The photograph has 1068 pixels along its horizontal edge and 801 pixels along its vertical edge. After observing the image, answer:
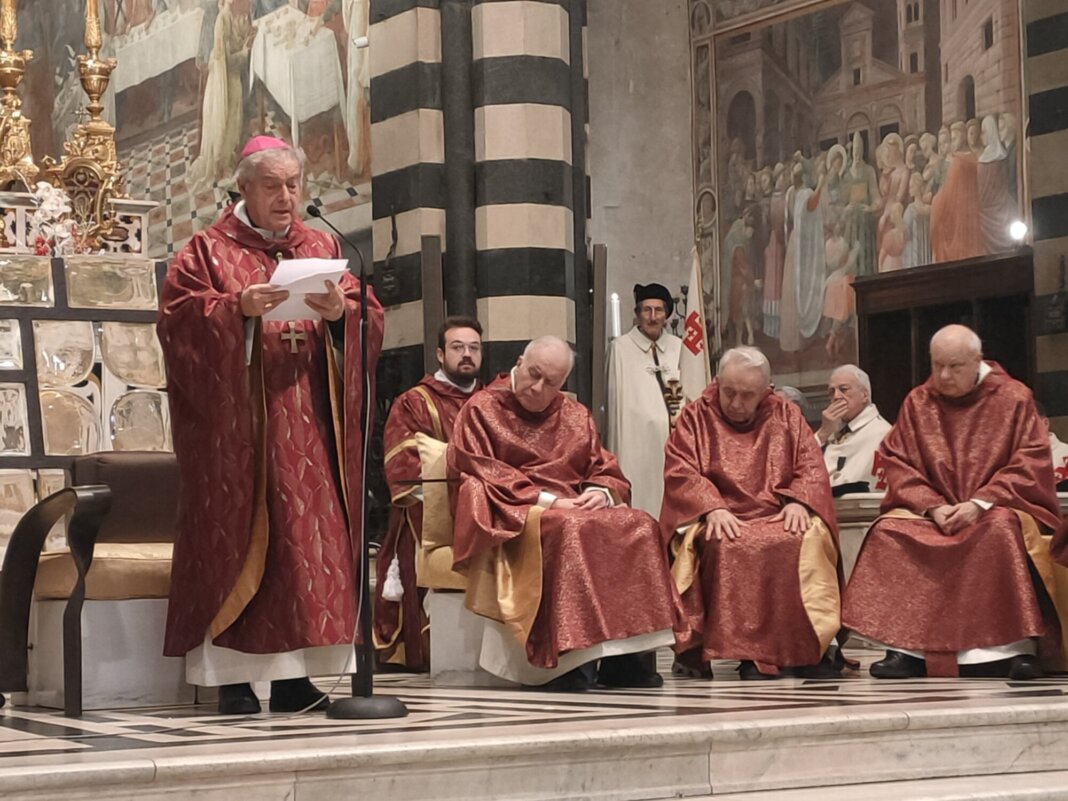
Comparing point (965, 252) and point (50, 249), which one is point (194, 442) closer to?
point (50, 249)

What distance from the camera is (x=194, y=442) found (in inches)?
243

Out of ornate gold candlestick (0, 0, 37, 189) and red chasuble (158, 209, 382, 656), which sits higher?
ornate gold candlestick (0, 0, 37, 189)

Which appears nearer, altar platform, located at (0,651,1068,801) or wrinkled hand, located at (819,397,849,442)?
altar platform, located at (0,651,1068,801)

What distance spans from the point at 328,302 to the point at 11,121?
12.7 ft

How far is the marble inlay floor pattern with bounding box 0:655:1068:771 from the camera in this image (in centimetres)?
493

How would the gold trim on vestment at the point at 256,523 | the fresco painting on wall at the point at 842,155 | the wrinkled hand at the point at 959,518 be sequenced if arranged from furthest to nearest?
the fresco painting on wall at the point at 842,155 → the wrinkled hand at the point at 959,518 → the gold trim on vestment at the point at 256,523

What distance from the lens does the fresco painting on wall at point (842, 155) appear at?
1234 centimetres

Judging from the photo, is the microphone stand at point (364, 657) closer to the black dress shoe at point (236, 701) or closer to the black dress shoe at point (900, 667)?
the black dress shoe at point (236, 701)

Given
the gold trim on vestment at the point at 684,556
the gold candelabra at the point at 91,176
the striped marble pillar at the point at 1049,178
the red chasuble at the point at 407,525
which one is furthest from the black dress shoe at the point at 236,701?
the striped marble pillar at the point at 1049,178

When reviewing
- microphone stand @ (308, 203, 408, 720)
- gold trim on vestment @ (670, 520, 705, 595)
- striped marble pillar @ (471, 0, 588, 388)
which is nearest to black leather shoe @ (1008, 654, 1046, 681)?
gold trim on vestment @ (670, 520, 705, 595)

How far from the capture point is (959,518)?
770cm

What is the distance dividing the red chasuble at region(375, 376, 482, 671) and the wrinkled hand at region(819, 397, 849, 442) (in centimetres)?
227

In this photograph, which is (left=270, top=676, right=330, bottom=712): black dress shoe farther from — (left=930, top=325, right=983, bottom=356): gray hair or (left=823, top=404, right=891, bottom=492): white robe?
(left=823, top=404, right=891, bottom=492): white robe

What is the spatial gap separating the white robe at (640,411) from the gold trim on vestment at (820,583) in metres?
2.89
